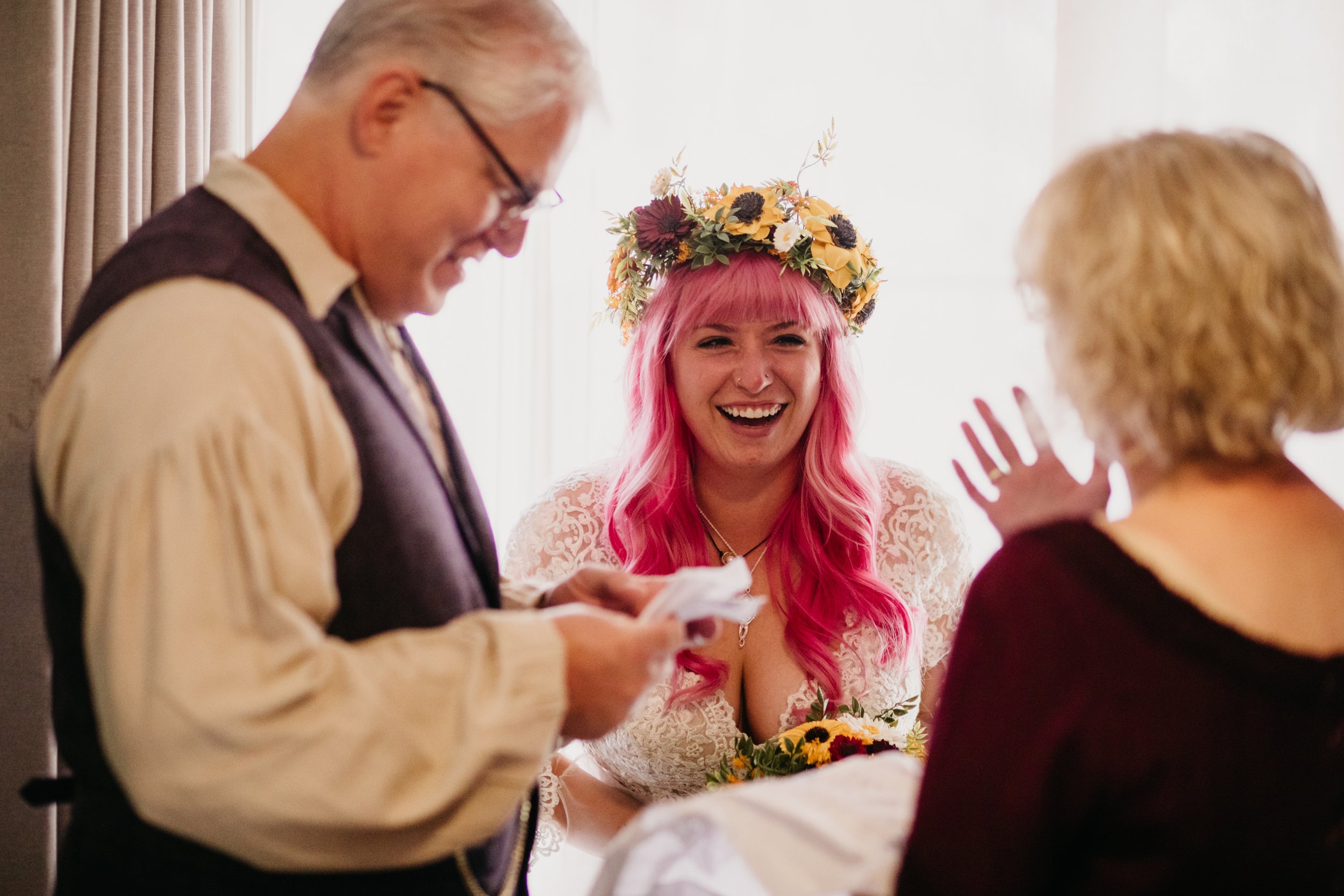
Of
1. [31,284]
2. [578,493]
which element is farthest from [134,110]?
[578,493]

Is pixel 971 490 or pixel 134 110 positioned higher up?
pixel 134 110

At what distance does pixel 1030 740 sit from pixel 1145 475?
30cm

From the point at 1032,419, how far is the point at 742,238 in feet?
3.87

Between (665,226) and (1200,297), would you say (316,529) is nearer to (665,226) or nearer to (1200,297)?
(1200,297)

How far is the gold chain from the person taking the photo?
114 centimetres

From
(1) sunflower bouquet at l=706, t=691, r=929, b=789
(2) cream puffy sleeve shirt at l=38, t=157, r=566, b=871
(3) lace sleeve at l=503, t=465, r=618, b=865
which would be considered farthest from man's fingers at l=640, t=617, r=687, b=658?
(3) lace sleeve at l=503, t=465, r=618, b=865

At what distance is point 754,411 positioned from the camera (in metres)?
2.29

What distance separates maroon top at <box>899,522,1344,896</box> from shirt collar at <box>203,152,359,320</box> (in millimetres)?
729

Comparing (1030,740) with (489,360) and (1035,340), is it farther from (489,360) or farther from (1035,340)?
(489,360)

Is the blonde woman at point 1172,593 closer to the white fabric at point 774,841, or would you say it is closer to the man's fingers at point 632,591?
the white fabric at point 774,841

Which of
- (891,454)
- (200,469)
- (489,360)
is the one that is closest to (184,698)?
(200,469)

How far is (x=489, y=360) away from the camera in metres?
3.00

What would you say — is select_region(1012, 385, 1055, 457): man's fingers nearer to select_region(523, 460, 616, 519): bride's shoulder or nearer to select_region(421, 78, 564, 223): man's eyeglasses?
select_region(421, 78, 564, 223): man's eyeglasses

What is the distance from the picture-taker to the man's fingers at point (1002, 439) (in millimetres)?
1532
